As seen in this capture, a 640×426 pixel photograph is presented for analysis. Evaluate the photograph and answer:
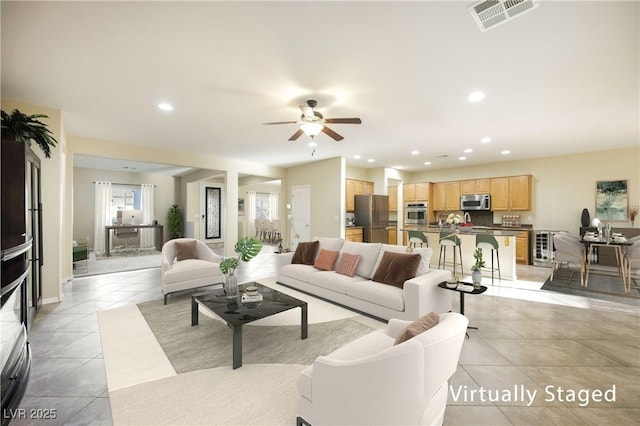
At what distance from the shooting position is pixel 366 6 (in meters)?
1.89

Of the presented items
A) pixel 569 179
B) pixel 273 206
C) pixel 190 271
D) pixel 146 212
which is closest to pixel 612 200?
pixel 569 179

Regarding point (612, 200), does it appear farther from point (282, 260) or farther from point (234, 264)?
point (234, 264)

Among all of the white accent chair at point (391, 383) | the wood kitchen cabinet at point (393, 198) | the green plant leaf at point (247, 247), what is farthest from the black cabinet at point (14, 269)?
the wood kitchen cabinet at point (393, 198)

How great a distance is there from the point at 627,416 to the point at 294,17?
361 centimetres

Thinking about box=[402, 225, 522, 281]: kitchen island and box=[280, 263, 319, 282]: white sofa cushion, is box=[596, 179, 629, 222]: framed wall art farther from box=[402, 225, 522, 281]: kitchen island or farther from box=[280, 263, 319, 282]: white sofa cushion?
box=[280, 263, 319, 282]: white sofa cushion

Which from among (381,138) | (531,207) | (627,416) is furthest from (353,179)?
(627,416)

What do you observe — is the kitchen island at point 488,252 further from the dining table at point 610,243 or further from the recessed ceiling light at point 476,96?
the recessed ceiling light at point 476,96

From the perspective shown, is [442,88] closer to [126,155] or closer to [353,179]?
[353,179]

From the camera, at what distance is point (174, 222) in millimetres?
9938

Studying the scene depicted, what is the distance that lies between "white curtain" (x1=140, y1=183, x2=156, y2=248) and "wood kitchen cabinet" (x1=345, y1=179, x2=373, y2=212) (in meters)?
7.16

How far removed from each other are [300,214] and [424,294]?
229 inches

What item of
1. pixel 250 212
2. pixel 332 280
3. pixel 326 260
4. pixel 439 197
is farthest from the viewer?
pixel 250 212

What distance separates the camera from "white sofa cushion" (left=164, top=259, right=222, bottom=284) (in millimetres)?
3973

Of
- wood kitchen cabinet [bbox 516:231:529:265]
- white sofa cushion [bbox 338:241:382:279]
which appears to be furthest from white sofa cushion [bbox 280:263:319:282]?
wood kitchen cabinet [bbox 516:231:529:265]
